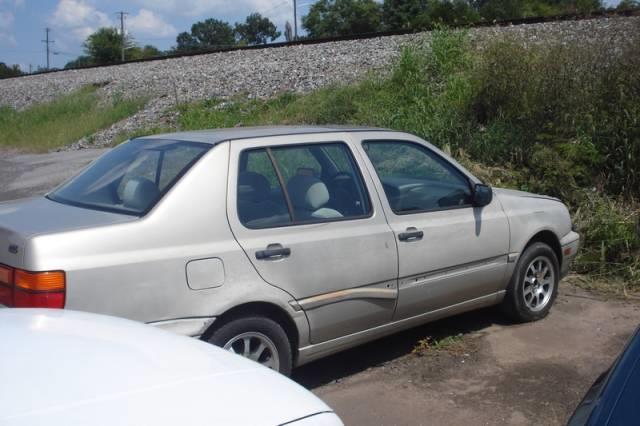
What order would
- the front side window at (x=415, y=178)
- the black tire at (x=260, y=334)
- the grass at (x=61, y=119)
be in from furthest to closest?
the grass at (x=61, y=119), the front side window at (x=415, y=178), the black tire at (x=260, y=334)

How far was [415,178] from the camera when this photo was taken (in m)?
5.81

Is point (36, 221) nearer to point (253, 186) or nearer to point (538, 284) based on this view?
point (253, 186)

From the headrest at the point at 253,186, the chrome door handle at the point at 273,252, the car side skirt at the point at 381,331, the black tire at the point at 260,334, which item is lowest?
the car side skirt at the point at 381,331

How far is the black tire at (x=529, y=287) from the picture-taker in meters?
6.01

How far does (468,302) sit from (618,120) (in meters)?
4.72

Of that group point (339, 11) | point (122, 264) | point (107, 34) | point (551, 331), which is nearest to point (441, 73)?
point (551, 331)

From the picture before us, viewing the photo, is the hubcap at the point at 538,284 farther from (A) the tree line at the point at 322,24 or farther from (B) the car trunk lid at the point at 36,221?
(A) the tree line at the point at 322,24

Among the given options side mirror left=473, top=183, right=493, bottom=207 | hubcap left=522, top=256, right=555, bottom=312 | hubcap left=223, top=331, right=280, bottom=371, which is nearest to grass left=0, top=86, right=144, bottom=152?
hubcap left=522, top=256, right=555, bottom=312

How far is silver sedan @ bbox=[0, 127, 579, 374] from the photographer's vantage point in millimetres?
3891

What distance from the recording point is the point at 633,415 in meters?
2.34

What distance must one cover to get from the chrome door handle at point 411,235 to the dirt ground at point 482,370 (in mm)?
975

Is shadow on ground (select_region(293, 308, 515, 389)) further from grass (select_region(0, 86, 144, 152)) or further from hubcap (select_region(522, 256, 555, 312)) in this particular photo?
grass (select_region(0, 86, 144, 152))

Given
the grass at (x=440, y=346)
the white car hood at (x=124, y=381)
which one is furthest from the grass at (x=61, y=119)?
the white car hood at (x=124, y=381)

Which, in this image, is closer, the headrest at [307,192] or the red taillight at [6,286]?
the red taillight at [6,286]
